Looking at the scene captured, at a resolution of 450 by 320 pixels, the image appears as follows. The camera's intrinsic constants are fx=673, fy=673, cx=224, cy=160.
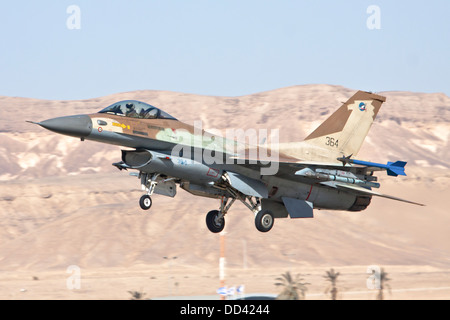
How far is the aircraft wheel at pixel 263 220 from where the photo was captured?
1021 inches

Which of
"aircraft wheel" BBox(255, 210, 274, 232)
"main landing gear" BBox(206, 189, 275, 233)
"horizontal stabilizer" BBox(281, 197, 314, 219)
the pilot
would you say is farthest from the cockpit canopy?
"horizontal stabilizer" BBox(281, 197, 314, 219)

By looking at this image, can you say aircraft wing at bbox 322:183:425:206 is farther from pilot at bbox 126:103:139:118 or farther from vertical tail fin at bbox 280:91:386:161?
pilot at bbox 126:103:139:118

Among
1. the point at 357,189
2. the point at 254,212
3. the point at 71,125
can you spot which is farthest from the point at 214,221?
the point at 71,125

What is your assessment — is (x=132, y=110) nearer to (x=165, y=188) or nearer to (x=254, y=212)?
(x=165, y=188)

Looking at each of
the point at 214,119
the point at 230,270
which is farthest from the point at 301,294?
the point at 214,119

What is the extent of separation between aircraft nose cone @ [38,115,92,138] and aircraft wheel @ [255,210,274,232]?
24.7 ft

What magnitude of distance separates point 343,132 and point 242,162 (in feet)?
19.5

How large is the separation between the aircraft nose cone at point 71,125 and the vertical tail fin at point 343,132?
902cm

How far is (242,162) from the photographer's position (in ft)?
82.0

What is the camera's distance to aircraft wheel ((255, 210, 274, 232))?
85.1 feet

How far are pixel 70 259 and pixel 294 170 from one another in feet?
140

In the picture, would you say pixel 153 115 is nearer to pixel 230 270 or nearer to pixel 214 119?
pixel 230 270

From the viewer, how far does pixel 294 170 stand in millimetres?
25938
